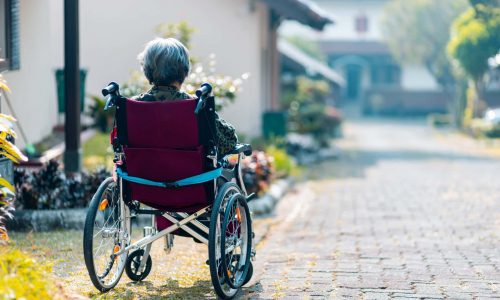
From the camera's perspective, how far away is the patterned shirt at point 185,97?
229 inches

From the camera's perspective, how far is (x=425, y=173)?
55.9ft

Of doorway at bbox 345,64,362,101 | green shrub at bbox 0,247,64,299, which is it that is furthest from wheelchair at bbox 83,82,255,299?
doorway at bbox 345,64,362,101

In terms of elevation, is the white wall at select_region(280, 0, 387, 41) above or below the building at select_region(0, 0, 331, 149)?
above

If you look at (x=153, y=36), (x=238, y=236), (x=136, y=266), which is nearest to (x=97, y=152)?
(x=153, y=36)

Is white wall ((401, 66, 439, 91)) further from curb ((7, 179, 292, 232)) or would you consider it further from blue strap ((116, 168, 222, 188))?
blue strap ((116, 168, 222, 188))

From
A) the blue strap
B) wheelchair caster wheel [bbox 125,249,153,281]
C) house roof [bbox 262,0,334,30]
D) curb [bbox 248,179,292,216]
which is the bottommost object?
curb [bbox 248,179,292,216]

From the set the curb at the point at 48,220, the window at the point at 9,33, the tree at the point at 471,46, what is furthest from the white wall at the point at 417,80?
the curb at the point at 48,220

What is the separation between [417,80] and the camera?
54.3 m

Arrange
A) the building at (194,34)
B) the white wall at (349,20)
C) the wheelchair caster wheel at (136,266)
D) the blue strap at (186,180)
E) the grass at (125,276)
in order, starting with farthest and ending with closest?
1. the white wall at (349,20)
2. the building at (194,34)
3. the wheelchair caster wheel at (136,266)
4. the grass at (125,276)
5. the blue strap at (186,180)

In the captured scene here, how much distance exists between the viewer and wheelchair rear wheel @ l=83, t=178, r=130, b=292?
18.7 feet

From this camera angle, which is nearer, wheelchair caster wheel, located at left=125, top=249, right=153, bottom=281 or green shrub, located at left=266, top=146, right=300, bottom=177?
wheelchair caster wheel, located at left=125, top=249, right=153, bottom=281

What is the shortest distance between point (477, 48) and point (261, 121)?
28.6ft

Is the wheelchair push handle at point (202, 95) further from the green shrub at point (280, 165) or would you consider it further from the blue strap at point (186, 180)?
the green shrub at point (280, 165)

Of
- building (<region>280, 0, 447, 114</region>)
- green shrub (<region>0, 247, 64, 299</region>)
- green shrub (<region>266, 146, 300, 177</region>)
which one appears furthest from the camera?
building (<region>280, 0, 447, 114</region>)
